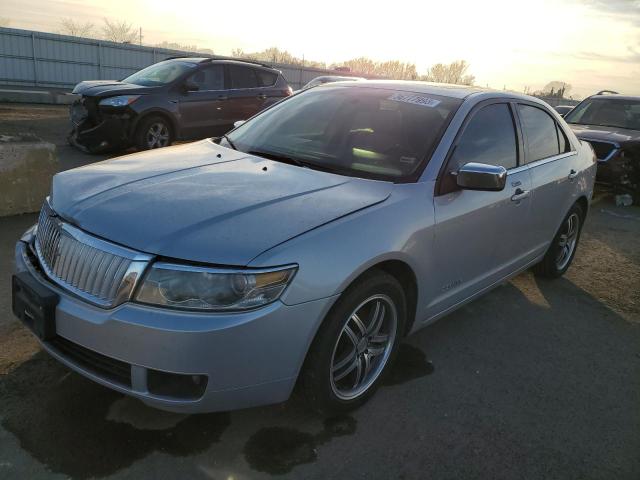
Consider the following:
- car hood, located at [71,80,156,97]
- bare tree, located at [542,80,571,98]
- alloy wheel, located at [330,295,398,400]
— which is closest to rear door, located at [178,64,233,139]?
car hood, located at [71,80,156,97]

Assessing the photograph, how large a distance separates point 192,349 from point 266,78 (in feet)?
30.9

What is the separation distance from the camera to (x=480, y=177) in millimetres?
2992

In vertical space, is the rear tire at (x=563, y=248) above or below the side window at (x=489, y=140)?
below

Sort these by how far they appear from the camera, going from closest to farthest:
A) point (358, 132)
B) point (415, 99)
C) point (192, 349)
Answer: point (192, 349), point (358, 132), point (415, 99)

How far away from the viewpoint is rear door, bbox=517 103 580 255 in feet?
13.5

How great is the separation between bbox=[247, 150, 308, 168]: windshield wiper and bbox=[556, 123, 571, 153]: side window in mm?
2678

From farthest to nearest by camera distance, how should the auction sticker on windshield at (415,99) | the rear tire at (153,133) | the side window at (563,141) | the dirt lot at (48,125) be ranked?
the rear tire at (153,133), the dirt lot at (48,125), the side window at (563,141), the auction sticker on windshield at (415,99)

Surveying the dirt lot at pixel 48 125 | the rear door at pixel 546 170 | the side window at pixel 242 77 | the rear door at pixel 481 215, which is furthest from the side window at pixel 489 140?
the side window at pixel 242 77

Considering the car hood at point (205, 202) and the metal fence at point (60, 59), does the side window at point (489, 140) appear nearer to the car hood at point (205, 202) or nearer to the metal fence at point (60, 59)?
the car hood at point (205, 202)

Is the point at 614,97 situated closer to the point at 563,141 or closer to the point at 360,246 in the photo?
the point at 563,141

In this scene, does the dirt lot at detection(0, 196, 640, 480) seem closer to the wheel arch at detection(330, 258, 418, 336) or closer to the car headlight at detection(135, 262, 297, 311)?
the wheel arch at detection(330, 258, 418, 336)

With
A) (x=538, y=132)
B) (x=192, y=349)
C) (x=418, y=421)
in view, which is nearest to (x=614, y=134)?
(x=538, y=132)

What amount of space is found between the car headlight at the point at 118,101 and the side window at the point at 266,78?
9.35ft

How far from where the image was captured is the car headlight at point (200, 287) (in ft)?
7.12
